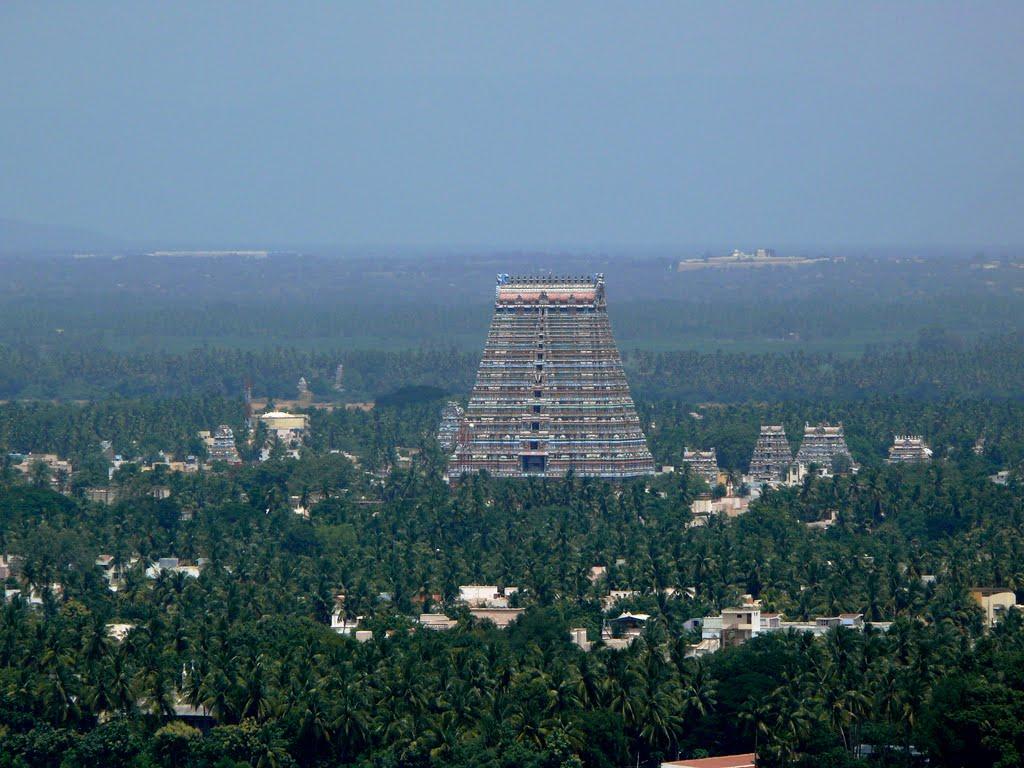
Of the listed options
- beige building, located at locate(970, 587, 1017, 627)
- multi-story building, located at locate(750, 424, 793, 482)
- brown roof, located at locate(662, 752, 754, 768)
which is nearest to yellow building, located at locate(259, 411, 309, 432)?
multi-story building, located at locate(750, 424, 793, 482)

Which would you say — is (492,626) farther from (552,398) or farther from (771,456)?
(771,456)

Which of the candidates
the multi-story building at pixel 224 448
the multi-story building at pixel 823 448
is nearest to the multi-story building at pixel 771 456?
the multi-story building at pixel 823 448

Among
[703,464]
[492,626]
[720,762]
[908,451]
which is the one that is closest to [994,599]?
[492,626]

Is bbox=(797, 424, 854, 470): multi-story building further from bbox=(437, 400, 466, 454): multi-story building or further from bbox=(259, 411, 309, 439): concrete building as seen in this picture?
bbox=(259, 411, 309, 439): concrete building

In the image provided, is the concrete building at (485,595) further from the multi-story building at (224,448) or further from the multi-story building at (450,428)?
the multi-story building at (224,448)

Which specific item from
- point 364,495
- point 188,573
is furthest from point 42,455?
point 188,573

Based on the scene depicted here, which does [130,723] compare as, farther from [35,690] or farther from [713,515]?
[713,515]

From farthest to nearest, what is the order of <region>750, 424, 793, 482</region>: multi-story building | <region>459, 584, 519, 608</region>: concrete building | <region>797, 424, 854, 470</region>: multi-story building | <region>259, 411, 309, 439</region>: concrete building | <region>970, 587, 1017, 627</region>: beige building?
<region>259, 411, 309, 439</region>: concrete building < <region>797, 424, 854, 470</region>: multi-story building < <region>750, 424, 793, 482</region>: multi-story building < <region>459, 584, 519, 608</region>: concrete building < <region>970, 587, 1017, 627</region>: beige building
